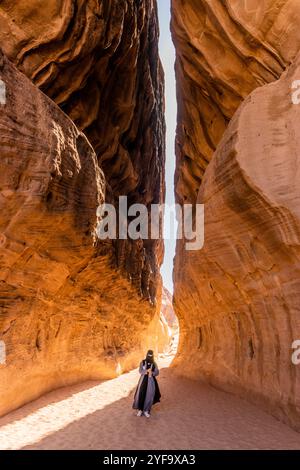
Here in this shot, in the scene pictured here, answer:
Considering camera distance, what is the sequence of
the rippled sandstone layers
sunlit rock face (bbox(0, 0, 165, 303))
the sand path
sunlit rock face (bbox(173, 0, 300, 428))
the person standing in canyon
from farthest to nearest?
sunlit rock face (bbox(0, 0, 165, 303))
the person standing in canyon
the rippled sandstone layers
sunlit rock face (bbox(173, 0, 300, 428))
the sand path

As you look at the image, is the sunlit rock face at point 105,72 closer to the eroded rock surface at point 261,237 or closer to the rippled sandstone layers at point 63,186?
the rippled sandstone layers at point 63,186

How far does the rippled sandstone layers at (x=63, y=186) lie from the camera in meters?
7.22

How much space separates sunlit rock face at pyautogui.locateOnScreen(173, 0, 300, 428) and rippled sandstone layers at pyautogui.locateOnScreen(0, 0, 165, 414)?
3.34 m

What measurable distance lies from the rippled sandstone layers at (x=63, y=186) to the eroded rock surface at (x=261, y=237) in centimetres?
399

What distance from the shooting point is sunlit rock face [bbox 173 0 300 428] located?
6457 millimetres

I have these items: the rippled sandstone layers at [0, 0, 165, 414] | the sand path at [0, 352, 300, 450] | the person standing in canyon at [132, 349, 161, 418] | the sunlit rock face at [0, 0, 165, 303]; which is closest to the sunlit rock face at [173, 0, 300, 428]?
the sand path at [0, 352, 300, 450]

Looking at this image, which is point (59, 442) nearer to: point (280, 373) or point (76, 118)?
point (280, 373)

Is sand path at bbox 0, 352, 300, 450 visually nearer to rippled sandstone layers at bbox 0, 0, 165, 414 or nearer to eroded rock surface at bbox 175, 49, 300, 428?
eroded rock surface at bbox 175, 49, 300, 428

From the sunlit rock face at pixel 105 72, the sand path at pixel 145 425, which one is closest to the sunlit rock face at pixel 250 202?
the sand path at pixel 145 425

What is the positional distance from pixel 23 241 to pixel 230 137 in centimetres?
572

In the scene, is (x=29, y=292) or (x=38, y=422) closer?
(x=38, y=422)
